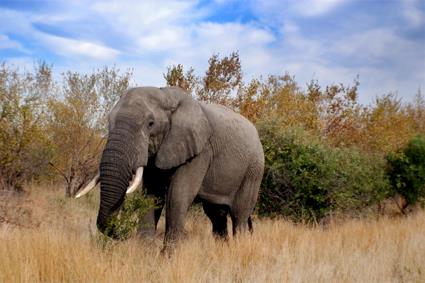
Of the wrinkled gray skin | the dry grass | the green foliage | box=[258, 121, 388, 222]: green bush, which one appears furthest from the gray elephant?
box=[258, 121, 388, 222]: green bush

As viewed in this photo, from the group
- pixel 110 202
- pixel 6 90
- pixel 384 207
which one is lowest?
pixel 384 207

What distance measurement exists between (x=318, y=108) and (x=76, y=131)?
35.0ft

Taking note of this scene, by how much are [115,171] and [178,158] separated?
1.14 meters

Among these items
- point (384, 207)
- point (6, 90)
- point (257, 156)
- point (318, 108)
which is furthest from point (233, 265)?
point (318, 108)

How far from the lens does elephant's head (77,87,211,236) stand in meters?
5.98

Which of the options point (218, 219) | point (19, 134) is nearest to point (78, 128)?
point (19, 134)

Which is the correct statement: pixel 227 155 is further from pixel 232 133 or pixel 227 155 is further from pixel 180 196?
pixel 180 196

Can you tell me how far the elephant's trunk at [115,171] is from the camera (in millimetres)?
5941

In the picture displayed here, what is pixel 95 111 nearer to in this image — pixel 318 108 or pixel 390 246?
pixel 318 108

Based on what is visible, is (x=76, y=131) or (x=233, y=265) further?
(x=76, y=131)

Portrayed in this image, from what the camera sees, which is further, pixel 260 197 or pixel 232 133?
pixel 260 197

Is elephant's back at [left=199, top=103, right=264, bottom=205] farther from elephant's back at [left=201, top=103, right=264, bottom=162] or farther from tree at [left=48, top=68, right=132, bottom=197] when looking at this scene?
tree at [left=48, top=68, right=132, bottom=197]

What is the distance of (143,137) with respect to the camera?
6324 mm

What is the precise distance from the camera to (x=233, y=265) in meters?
6.18
